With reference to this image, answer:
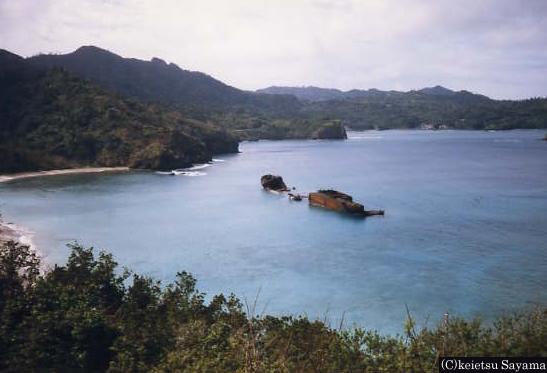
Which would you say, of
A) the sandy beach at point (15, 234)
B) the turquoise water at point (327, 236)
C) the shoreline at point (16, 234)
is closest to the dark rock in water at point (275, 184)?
the turquoise water at point (327, 236)

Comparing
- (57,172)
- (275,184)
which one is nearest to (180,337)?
(275,184)

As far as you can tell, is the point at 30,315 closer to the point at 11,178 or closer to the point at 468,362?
the point at 468,362

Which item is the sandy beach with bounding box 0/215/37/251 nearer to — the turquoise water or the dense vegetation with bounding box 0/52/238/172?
the turquoise water

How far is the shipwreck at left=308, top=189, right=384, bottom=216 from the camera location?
85812mm

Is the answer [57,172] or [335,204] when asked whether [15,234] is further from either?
[57,172]

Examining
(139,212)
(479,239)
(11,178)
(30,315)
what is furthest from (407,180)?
(30,315)

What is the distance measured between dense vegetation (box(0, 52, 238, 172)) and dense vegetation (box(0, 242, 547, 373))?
119457 mm

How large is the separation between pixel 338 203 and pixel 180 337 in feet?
219

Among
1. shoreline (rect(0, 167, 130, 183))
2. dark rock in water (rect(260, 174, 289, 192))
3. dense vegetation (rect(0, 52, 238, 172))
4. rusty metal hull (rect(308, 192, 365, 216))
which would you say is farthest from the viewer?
dense vegetation (rect(0, 52, 238, 172))

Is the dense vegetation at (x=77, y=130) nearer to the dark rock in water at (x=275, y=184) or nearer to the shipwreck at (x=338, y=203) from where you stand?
the dark rock in water at (x=275, y=184)

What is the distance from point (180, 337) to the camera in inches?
1000

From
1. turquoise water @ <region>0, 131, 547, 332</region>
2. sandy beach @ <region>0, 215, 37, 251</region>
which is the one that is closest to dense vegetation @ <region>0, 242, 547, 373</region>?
turquoise water @ <region>0, 131, 547, 332</region>

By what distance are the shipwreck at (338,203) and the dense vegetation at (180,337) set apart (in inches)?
2174

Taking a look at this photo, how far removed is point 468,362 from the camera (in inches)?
643
